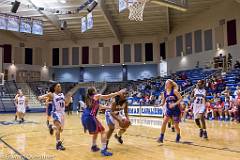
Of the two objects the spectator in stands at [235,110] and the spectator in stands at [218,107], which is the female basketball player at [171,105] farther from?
the spectator in stands at [218,107]

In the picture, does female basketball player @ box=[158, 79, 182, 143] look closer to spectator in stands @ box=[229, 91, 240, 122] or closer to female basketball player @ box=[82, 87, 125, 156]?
female basketball player @ box=[82, 87, 125, 156]

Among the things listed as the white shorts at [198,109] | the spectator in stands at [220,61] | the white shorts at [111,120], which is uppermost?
the spectator in stands at [220,61]

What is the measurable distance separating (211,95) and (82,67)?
23861mm

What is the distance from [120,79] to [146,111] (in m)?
18.6

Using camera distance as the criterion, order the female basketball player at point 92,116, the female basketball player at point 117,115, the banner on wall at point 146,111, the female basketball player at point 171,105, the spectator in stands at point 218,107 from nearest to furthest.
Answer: the female basketball player at point 92,116 < the female basketball player at point 117,115 < the female basketball player at point 171,105 < the spectator in stands at point 218,107 < the banner on wall at point 146,111

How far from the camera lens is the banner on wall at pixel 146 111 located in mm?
19922

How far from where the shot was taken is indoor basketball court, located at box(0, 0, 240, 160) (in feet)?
23.5

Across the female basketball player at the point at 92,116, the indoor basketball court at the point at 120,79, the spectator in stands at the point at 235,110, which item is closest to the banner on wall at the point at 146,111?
the indoor basketball court at the point at 120,79

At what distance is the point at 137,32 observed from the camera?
1431 inches

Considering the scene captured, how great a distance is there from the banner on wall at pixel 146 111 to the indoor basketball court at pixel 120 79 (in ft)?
0.22

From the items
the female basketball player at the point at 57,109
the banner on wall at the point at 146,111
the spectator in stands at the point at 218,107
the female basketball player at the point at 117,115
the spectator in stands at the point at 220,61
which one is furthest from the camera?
the spectator in stands at the point at 220,61

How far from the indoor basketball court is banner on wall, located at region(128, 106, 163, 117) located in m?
0.07

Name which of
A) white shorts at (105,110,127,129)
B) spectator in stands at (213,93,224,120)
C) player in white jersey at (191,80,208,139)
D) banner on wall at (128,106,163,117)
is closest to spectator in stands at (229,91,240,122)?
spectator in stands at (213,93,224,120)

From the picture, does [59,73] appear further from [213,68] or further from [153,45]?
[213,68]
